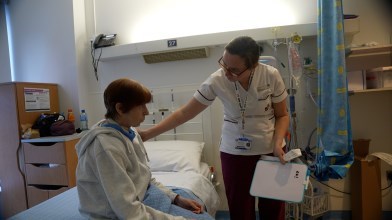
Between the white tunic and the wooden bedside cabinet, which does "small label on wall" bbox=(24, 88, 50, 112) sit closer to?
the wooden bedside cabinet

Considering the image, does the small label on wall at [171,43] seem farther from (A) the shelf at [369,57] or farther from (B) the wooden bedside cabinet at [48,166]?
(A) the shelf at [369,57]

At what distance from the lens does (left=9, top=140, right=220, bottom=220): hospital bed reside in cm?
130

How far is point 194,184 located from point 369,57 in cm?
161

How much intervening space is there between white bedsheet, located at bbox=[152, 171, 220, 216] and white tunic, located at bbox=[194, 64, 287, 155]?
0.39 meters

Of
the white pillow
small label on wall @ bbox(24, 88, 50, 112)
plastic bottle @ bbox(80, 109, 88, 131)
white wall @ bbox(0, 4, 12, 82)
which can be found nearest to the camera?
the white pillow

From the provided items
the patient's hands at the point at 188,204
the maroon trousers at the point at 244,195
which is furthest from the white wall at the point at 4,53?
the maroon trousers at the point at 244,195

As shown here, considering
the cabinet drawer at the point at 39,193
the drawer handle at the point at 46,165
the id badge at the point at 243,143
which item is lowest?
the cabinet drawer at the point at 39,193

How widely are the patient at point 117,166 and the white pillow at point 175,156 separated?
2.71 ft

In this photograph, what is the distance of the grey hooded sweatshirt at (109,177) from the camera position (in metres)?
0.92

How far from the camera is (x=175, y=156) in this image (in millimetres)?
2061

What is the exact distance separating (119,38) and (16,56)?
55.9 inches

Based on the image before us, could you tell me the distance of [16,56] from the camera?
3068 millimetres

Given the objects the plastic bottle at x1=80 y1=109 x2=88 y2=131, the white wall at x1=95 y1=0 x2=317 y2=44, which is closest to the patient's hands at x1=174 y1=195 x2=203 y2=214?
the white wall at x1=95 y1=0 x2=317 y2=44

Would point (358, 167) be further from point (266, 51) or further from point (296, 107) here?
point (266, 51)
